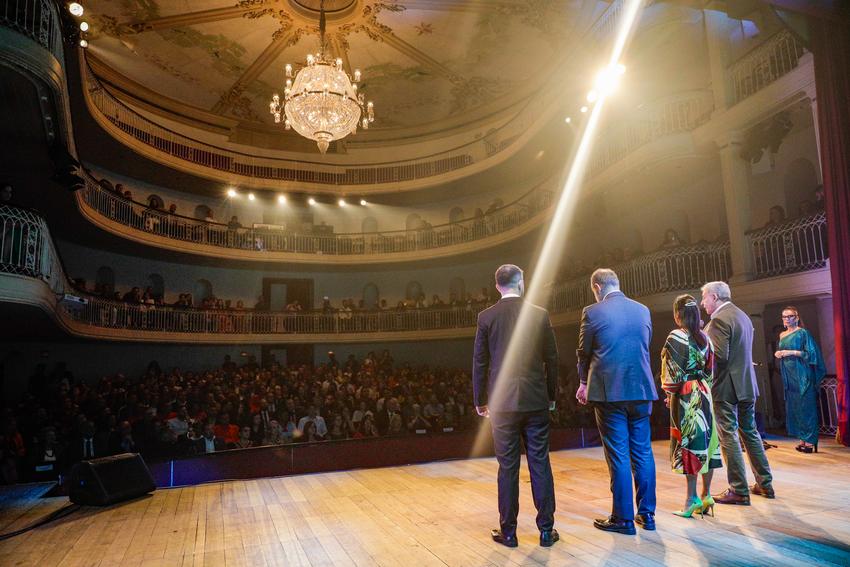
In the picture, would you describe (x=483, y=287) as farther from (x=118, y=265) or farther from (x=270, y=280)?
(x=118, y=265)

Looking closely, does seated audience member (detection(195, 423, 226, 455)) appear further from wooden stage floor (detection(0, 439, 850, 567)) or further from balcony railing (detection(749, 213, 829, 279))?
balcony railing (detection(749, 213, 829, 279))

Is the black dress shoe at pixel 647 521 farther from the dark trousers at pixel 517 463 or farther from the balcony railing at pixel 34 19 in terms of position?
the balcony railing at pixel 34 19

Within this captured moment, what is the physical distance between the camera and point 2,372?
13812mm

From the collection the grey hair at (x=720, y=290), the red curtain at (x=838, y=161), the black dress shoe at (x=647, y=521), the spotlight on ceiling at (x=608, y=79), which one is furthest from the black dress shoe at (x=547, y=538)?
the spotlight on ceiling at (x=608, y=79)

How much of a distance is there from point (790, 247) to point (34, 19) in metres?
11.6

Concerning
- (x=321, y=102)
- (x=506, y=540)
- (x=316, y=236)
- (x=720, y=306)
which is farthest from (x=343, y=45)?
(x=506, y=540)

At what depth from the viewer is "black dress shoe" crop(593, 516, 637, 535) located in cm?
337

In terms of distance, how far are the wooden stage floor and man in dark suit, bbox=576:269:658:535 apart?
193 mm

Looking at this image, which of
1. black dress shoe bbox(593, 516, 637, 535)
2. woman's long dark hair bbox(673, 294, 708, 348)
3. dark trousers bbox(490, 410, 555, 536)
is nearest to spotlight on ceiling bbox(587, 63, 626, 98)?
woman's long dark hair bbox(673, 294, 708, 348)

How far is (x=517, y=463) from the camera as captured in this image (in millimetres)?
3270

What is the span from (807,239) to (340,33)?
38.0 feet

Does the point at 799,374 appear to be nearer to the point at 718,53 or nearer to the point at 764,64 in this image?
the point at 764,64

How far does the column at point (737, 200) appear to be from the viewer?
9.55 meters

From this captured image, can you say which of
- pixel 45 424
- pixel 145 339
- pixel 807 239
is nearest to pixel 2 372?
pixel 145 339
